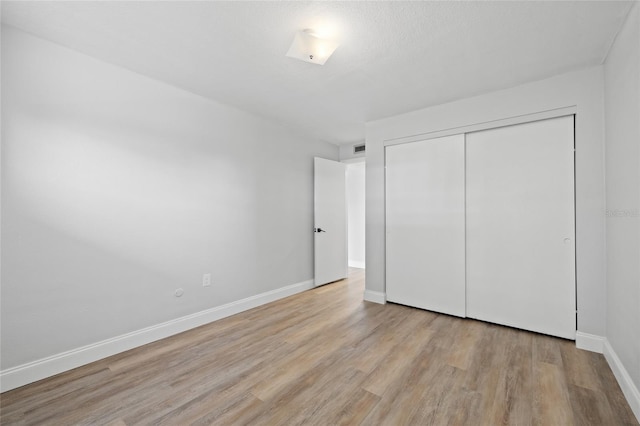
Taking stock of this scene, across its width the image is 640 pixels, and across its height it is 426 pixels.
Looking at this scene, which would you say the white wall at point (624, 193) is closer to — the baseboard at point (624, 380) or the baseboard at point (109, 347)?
the baseboard at point (624, 380)

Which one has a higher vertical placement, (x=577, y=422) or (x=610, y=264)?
(x=610, y=264)

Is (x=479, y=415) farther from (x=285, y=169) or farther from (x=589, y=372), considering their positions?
(x=285, y=169)

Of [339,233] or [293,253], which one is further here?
[339,233]

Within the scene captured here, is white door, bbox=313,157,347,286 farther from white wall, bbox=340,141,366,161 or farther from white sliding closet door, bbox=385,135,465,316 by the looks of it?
white sliding closet door, bbox=385,135,465,316

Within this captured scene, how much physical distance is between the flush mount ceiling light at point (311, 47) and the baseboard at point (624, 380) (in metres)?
2.89

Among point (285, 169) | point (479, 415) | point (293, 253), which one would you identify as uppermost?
point (285, 169)

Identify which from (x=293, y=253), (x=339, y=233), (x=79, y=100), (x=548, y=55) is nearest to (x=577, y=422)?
(x=548, y=55)

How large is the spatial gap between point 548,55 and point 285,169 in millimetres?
3039

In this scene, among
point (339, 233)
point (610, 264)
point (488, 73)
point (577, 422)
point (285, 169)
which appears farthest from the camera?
point (339, 233)

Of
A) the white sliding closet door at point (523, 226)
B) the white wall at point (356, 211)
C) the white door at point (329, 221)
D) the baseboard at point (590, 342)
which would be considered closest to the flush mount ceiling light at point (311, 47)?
the white sliding closet door at point (523, 226)

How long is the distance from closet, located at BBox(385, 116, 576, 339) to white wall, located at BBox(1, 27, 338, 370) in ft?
6.35

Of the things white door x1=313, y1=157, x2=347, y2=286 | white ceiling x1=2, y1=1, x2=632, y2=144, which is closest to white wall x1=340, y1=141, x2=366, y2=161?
white door x1=313, y1=157, x2=347, y2=286

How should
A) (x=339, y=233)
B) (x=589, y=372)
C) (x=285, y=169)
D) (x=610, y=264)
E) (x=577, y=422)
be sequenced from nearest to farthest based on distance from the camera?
(x=577, y=422) → (x=589, y=372) → (x=610, y=264) → (x=285, y=169) → (x=339, y=233)

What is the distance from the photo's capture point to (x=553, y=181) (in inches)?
102
